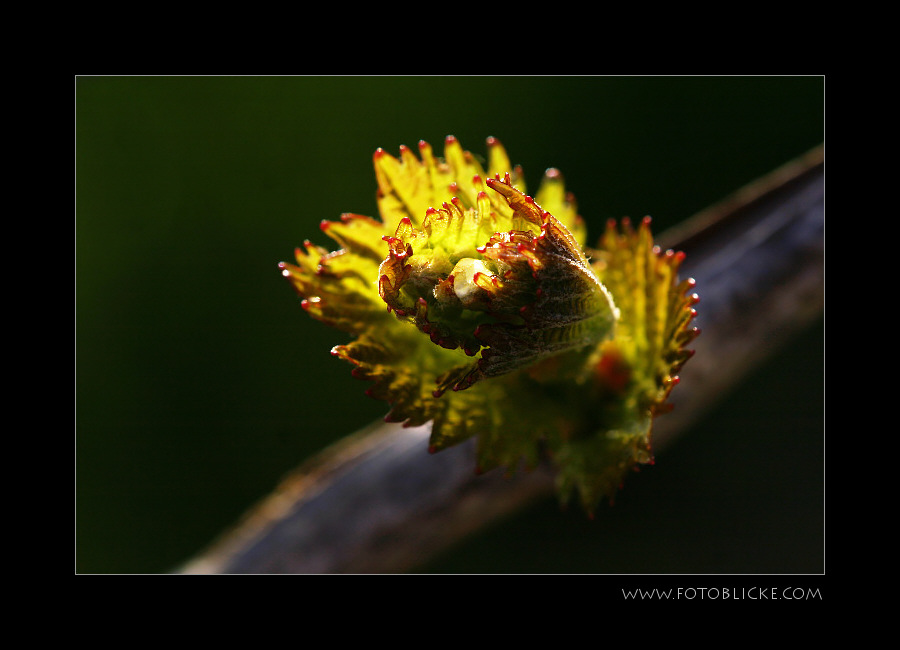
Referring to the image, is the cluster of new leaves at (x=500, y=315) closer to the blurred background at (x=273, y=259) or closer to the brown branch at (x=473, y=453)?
the brown branch at (x=473, y=453)

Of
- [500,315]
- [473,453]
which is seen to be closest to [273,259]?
[473,453]

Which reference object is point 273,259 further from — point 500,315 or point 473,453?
point 500,315

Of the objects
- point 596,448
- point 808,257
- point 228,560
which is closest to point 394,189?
point 596,448

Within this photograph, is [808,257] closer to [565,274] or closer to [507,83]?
[565,274]

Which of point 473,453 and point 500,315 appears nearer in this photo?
point 500,315

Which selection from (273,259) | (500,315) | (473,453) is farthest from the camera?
(273,259)

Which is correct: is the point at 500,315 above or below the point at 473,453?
above

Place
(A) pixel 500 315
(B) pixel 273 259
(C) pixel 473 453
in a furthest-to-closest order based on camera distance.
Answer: (B) pixel 273 259 < (C) pixel 473 453 < (A) pixel 500 315

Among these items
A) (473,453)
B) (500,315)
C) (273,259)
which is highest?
(273,259)

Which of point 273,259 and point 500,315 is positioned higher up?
point 273,259
